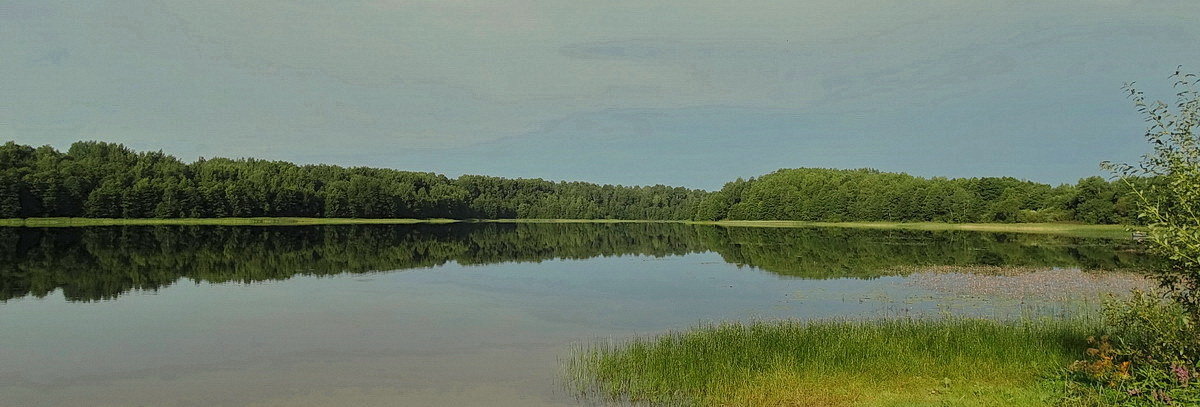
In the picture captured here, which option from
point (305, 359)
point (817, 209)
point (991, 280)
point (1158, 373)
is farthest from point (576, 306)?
point (817, 209)

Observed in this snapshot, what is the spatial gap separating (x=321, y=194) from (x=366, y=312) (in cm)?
15177

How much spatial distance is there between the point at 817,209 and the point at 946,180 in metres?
31.9

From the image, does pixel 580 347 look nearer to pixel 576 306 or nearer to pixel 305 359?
pixel 305 359

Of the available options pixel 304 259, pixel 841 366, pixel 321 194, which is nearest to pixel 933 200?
pixel 304 259

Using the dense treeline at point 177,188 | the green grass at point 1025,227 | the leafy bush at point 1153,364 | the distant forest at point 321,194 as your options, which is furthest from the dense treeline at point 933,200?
the leafy bush at point 1153,364

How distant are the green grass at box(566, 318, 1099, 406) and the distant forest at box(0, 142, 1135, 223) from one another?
9827 cm

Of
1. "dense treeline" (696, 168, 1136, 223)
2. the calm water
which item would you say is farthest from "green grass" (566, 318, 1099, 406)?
"dense treeline" (696, 168, 1136, 223)

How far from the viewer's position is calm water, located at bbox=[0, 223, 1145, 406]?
15680mm

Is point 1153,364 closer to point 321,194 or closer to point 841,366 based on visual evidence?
point 841,366

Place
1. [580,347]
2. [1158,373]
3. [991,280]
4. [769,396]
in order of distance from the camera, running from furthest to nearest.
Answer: [991,280] < [580,347] < [769,396] < [1158,373]

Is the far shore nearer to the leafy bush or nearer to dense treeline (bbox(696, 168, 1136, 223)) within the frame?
dense treeline (bbox(696, 168, 1136, 223))

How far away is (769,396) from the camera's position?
13484 millimetres

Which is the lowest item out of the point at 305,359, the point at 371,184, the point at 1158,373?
the point at 305,359

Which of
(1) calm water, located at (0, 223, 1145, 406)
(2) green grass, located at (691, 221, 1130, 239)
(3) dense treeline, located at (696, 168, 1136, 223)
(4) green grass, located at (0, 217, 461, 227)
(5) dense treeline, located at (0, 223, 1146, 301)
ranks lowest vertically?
(1) calm water, located at (0, 223, 1145, 406)
